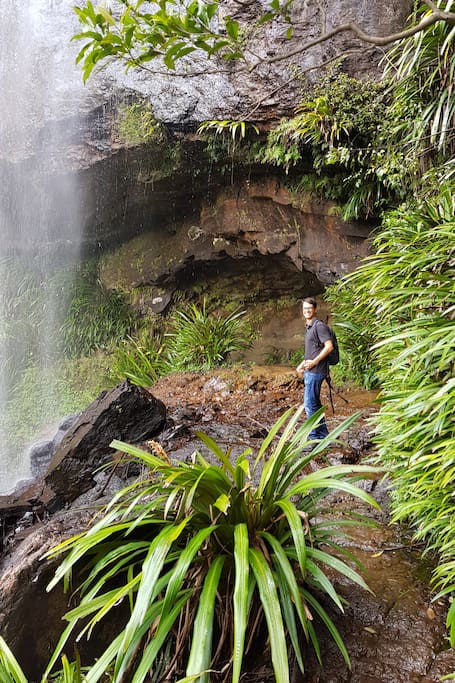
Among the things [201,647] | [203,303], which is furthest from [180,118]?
[201,647]

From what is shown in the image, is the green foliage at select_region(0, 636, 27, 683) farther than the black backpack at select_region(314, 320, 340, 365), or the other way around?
the black backpack at select_region(314, 320, 340, 365)

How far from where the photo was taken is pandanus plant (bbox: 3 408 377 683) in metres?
1.60

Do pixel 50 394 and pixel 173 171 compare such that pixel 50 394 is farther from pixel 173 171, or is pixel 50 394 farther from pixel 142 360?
pixel 173 171

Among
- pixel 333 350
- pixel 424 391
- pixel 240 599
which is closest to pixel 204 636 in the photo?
pixel 240 599

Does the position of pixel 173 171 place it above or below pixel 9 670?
above

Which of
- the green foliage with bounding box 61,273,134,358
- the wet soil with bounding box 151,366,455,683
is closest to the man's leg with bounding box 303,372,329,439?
the wet soil with bounding box 151,366,455,683

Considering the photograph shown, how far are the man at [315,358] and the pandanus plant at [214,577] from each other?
191 cm

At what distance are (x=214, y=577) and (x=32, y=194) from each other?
8542 millimetres

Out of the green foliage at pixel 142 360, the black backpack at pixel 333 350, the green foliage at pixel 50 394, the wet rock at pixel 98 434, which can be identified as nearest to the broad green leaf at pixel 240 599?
the black backpack at pixel 333 350

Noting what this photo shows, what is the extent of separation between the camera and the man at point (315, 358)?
4070 millimetres

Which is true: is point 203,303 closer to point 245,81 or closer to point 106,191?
point 106,191

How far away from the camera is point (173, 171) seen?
7547 millimetres

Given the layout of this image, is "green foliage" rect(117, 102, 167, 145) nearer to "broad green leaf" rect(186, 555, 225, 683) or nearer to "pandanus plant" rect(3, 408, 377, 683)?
"pandanus plant" rect(3, 408, 377, 683)

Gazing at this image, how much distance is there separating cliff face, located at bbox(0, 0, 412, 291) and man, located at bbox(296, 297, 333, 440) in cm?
289
